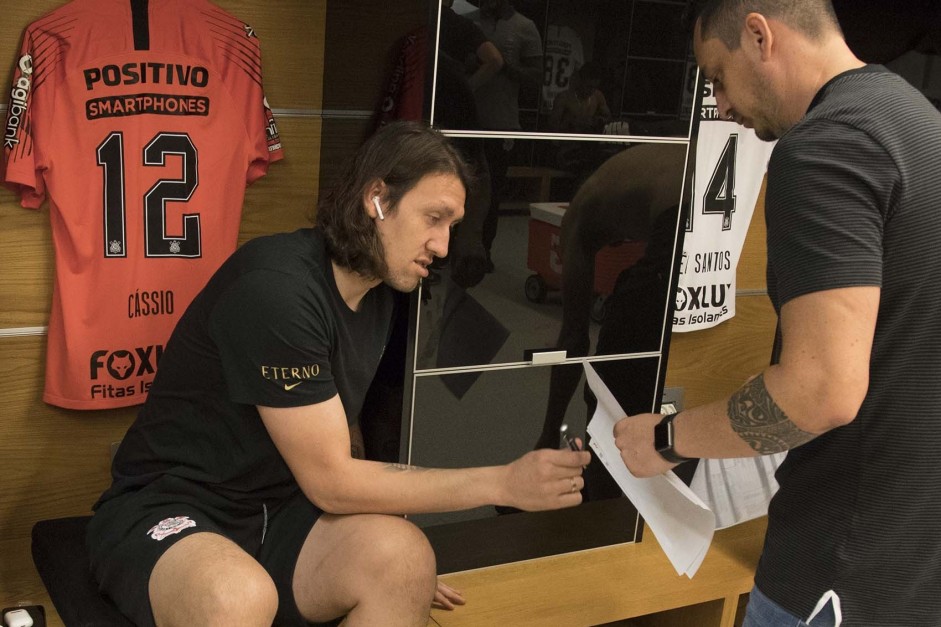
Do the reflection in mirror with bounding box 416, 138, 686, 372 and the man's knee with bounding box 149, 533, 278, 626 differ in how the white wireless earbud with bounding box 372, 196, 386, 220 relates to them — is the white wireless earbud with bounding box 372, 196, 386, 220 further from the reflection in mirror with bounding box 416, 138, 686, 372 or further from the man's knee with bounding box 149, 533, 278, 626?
the man's knee with bounding box 149, 533, 278, 626

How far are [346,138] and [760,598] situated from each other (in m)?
1.39

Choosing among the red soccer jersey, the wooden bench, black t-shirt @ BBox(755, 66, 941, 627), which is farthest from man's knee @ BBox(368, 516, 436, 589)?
the red soccer jersey

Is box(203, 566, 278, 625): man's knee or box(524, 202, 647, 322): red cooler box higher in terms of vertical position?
box(524, 202, 647, 322): red cooler box

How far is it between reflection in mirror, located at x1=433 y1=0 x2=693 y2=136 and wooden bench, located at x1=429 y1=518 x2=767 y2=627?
3.62 feet

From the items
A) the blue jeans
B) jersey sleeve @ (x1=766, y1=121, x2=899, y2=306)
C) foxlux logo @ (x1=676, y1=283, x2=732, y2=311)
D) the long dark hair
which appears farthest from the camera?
foxlux logo @ (x1=676, y1=283, x2=732, y2=311)

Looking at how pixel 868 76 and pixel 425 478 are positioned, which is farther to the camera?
pixel 425 478

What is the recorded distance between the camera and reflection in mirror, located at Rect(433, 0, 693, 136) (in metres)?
2.09

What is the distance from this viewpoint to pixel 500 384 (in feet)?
7.80

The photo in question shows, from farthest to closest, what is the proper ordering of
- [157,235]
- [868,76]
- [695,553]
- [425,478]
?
[157,235], [425,478], [695,553], [868,76]

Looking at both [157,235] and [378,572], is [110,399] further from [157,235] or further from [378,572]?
[378,572]

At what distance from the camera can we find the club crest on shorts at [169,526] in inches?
68.5

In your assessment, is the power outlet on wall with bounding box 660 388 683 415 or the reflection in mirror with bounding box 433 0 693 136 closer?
the reflection in mirror with bounding box 433 0 693 136

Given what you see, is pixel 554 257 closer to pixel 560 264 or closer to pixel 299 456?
pixel 560 264

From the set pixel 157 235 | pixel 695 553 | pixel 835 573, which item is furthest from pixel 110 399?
pixel 835 573
